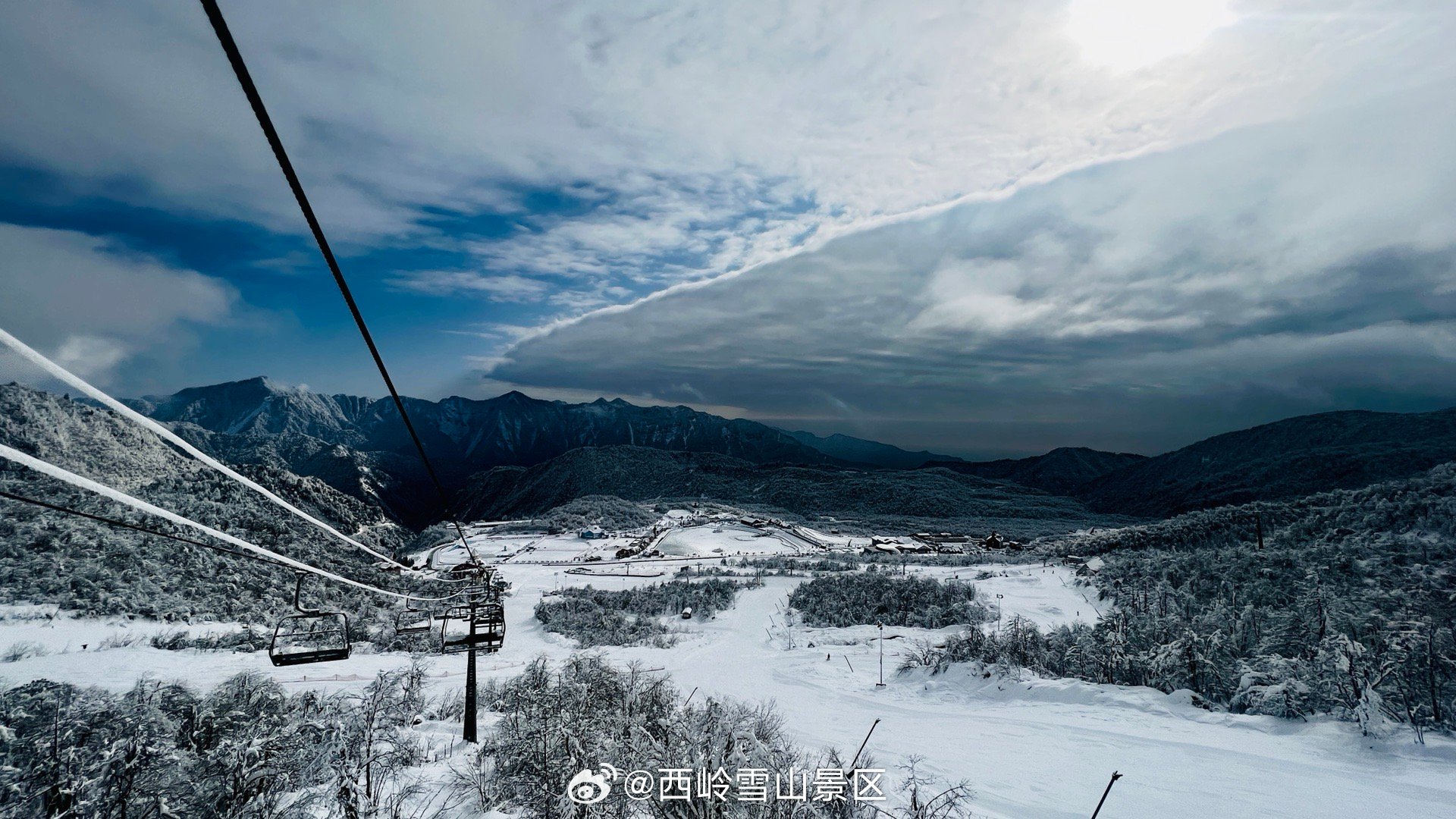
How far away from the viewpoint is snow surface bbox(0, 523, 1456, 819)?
29.1ft

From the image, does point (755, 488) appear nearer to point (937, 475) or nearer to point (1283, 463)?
point (937, 475)

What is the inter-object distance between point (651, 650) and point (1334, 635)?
21.5m

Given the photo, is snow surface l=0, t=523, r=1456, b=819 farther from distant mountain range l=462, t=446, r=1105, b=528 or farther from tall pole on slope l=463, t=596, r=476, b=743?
distant mountain range l=462, t=446, r=1105, b=528

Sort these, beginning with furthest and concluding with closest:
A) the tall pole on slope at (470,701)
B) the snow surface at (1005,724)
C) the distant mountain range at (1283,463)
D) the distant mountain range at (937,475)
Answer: the distant mountain range at (937,475) < the distant mountain range at (1283,463) < the tall pole on slope at (470,701) < the snow surface at (1005,724)

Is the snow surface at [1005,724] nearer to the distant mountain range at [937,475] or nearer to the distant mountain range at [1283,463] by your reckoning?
the distant mountain range at [937,475]

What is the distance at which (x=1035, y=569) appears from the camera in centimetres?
3984

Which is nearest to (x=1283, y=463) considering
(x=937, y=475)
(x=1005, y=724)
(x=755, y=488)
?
(x=937, y=475)

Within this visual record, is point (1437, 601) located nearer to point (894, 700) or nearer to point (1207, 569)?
point (1207, 569)

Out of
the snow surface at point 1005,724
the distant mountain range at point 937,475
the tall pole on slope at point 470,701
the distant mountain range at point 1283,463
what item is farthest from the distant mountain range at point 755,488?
the tall pole on slope at point 470,701

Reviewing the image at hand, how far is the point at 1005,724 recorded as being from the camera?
13.3 m

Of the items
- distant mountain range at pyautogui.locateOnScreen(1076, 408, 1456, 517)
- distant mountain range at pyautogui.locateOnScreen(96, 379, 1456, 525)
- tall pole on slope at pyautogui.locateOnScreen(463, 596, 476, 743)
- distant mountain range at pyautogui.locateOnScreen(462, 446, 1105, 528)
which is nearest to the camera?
tall pole on slope at pyautogui.locateOnScreen(463, 596, 476, 743)

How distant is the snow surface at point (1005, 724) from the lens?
8.88 meters

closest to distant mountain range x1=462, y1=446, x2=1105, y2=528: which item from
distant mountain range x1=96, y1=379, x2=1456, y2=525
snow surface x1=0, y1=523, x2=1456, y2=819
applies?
distant mountain range x1=96, y1=379, x2=1456, y2=525

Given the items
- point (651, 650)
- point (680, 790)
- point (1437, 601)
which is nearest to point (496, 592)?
point (680, 790)
